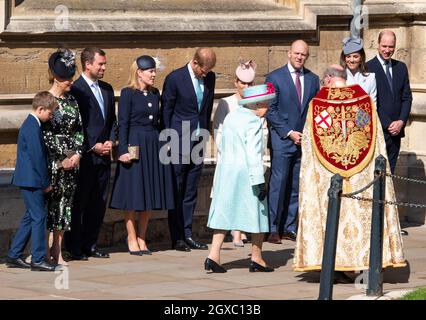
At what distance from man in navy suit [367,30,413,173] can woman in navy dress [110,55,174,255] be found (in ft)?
8.87

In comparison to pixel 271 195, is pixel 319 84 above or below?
above

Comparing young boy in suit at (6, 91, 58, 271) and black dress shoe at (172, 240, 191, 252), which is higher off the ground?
young boy in suit at (6, 91, 58, 271)

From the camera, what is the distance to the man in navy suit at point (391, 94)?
49.0 feet

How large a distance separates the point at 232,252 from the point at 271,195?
1.05m

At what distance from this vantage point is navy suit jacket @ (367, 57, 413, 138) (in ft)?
49.2

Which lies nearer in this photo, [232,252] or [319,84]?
[232,252]

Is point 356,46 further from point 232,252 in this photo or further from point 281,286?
point 281,286

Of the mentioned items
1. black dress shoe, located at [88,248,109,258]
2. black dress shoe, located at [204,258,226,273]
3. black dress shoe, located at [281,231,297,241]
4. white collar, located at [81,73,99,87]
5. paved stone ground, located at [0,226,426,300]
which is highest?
white collar, located at [81,73,99,87]

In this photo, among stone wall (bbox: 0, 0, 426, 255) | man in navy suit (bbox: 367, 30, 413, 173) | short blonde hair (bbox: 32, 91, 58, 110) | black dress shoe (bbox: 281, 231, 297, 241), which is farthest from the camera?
man in navy suit (bbox: 367, 30, 413, 173)

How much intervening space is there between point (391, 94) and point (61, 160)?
4.08m

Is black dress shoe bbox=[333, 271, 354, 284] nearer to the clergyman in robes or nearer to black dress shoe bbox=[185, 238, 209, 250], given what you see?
the clergyman in robes

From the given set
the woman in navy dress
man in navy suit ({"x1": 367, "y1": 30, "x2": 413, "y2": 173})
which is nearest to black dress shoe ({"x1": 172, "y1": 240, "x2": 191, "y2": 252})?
the woman in navy dress

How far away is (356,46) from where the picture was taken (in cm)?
1384
